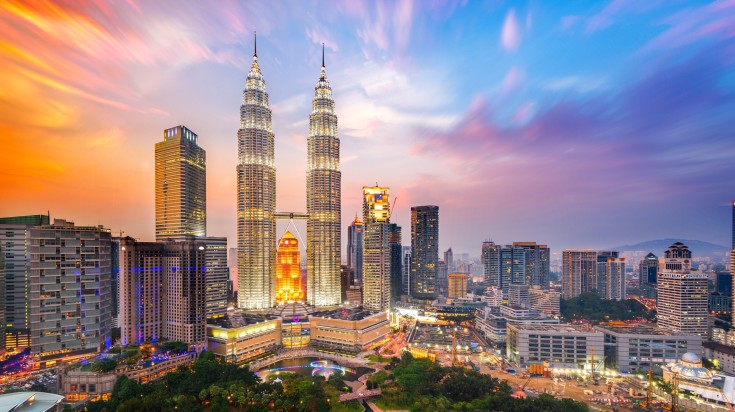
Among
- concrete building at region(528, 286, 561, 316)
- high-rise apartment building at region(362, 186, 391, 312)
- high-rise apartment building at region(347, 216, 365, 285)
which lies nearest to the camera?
high-rise apartment building at region(362, 186, 391, 312)

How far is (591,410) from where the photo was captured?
1175 inches

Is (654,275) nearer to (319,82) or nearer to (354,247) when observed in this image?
(354,247)

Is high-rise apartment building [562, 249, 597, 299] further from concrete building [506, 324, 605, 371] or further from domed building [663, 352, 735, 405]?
domed building [663, 352, 735, 405]

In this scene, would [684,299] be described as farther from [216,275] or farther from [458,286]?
[216,275]

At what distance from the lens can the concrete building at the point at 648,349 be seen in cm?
3988

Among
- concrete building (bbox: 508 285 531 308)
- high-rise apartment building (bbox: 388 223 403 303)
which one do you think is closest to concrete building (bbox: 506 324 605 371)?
concrete building (bbox: 508 285 531 308)

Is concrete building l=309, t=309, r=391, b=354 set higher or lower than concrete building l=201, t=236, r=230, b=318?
lower

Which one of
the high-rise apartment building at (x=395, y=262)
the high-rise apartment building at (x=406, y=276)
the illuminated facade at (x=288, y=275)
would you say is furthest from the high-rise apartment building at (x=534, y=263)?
the illuminated facade at (x=288, y=275)

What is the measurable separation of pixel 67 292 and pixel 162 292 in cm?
951

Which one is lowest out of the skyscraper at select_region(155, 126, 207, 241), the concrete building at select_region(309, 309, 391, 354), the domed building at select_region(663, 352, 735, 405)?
the concrete building at select_region(309, 309, 391, 354)

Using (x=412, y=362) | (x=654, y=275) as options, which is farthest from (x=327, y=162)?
(x=654, y=275)

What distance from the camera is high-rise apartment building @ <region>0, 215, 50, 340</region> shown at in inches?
1713

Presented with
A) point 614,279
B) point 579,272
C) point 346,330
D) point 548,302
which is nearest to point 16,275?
point 346,330

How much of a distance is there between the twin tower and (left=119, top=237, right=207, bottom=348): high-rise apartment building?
50.7 ft
